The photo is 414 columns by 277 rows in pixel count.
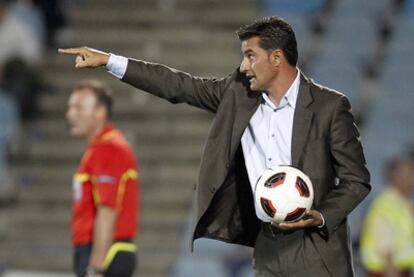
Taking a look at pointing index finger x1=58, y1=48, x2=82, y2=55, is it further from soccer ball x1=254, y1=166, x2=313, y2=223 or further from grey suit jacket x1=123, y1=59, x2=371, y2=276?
soccer ball x1=254, y1=166, x2=313, y2=223

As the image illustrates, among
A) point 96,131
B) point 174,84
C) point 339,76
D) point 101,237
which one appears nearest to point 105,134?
point 96,131

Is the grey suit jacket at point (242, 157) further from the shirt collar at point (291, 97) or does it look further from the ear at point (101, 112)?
the ear at point (101, 112)

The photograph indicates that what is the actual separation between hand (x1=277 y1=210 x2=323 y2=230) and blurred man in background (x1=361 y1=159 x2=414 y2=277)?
3.58 m

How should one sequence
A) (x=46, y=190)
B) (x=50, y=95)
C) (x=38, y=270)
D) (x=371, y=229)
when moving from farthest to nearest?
(x=50, y=95) < (x=46, y=190) < (x=38, y=270) < (x=371, y=229)

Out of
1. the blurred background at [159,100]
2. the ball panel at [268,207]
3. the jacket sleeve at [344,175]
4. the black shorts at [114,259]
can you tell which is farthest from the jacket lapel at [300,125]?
the blurred background at [159,100]

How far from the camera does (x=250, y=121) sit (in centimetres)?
525

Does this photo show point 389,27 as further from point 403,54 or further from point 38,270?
point 38,270

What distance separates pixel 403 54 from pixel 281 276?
663cm

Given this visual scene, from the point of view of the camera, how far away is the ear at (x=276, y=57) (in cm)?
511

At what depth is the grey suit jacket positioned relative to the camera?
16.6 ft

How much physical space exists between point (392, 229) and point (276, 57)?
3.65 metres

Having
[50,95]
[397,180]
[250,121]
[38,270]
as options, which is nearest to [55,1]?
[50,95]

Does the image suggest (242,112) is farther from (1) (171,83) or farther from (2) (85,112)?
(2) (85,112)

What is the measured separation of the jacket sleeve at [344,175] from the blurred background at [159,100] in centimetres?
454
